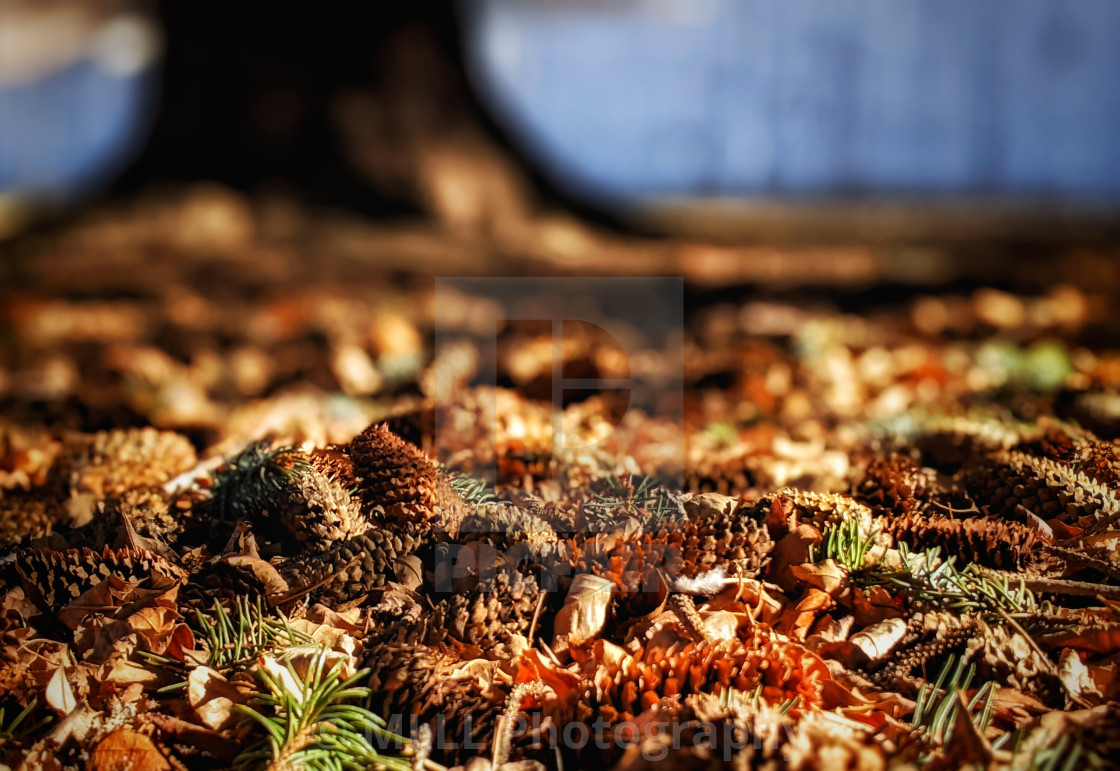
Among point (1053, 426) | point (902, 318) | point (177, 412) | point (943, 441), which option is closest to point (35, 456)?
point (177, 412)

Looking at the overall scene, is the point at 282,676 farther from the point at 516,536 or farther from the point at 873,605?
the point at 873,605

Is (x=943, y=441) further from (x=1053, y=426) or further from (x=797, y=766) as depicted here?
(x=797, y=766)

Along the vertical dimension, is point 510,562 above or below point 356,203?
below

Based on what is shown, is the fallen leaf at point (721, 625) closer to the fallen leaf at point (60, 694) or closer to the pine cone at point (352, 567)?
the pine cone at point (352, 567)

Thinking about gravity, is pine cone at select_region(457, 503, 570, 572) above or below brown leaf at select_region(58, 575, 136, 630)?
above

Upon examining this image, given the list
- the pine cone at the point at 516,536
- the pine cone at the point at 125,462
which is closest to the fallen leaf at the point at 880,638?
the pine cone at the point at 516,536

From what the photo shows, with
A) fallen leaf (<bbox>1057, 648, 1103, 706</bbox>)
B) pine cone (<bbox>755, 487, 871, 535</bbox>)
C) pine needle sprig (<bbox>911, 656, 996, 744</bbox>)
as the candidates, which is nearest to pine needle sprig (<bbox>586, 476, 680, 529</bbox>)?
pine cone (<bbox>755, 487, 871, 535</bbox>)

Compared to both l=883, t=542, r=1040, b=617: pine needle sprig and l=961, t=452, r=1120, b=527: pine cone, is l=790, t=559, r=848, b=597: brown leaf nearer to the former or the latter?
l=883, t=542, r=1040, b=617: pine needle sprig
